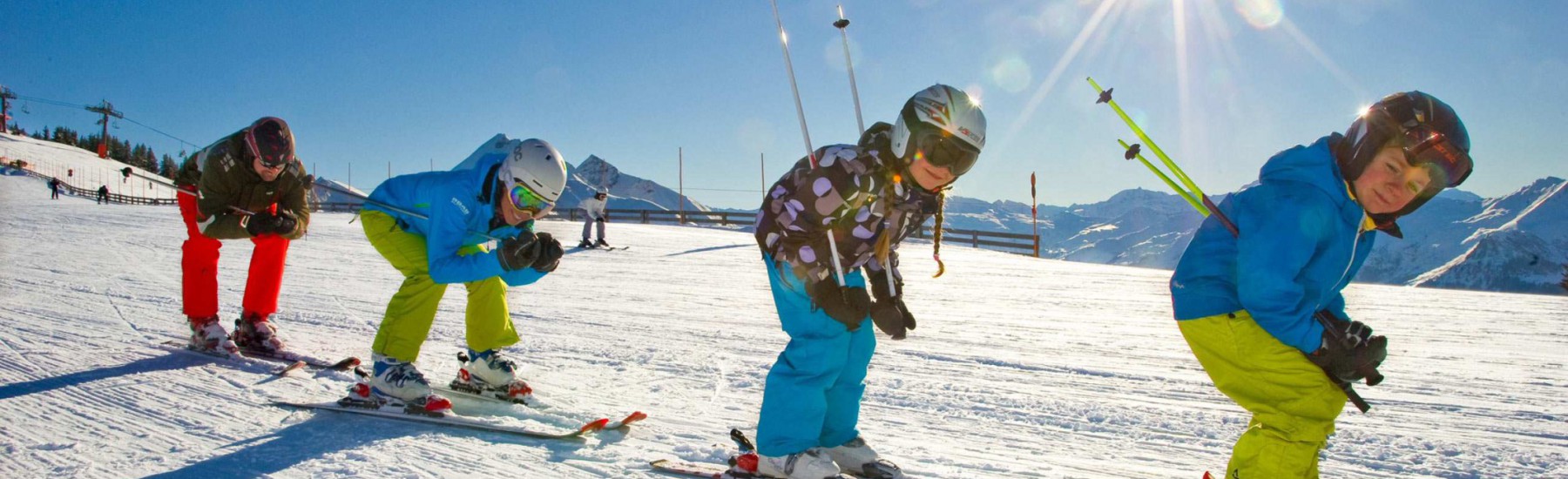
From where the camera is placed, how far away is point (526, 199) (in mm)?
3744

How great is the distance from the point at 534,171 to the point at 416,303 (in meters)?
1.08

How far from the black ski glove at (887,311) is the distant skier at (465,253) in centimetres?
149

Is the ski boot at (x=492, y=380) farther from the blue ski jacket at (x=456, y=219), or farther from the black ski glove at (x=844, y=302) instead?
the black ski glove at (x=844, y=302)

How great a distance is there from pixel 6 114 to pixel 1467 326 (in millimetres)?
127403

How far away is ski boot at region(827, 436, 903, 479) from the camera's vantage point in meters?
3.10

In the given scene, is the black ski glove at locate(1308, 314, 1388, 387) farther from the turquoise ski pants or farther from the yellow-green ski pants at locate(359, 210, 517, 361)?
the yellow-green ski pants at locate(359, 210, 517, 361)

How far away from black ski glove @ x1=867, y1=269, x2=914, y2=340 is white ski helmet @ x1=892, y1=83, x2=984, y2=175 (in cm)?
51

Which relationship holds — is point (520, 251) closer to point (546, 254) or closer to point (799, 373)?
point (546, 254)

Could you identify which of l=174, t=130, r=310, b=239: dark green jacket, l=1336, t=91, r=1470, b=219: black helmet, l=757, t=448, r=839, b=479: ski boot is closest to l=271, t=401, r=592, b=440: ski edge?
l=757, t=448, r=839, b=479: ski boot

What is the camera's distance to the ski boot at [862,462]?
3.10 metres

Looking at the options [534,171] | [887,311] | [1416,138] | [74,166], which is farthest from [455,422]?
[74,166]

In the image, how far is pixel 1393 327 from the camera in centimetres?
677

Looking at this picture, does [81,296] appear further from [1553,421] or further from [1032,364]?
[1553,421]

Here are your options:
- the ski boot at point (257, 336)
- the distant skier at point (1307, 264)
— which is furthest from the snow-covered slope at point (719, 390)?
the distant skier at point (1307, 264)
